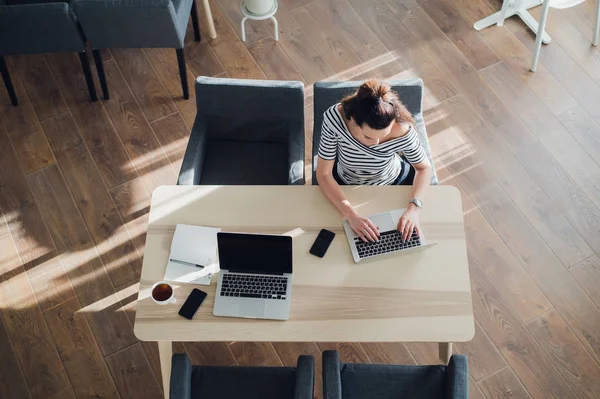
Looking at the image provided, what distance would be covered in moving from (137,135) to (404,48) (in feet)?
5.59

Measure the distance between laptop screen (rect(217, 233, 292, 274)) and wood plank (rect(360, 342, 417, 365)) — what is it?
888mm

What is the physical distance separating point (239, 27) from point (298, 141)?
4.97 ft

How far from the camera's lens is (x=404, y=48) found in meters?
4.29

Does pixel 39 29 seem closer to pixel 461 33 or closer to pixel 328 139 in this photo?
pixel 328 139

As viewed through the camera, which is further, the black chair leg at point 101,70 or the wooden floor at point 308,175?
the black chair leg at point 101,70

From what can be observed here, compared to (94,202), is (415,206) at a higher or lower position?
higher

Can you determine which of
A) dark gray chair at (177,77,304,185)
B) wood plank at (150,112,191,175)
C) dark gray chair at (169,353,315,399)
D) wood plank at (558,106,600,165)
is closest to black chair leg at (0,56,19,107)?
wood plank at (150,112,191,175)

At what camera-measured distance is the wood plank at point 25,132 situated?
388cm

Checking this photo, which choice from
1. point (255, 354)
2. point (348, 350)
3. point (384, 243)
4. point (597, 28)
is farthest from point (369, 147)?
point (597, 28)

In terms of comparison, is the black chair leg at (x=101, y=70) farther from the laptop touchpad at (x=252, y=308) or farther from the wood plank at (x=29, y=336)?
the laptop touchpad at (x=252, y=308)

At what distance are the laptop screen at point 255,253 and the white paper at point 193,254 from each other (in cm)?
7

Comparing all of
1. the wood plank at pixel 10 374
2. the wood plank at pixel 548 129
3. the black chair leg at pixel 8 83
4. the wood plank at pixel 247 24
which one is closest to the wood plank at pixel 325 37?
the wood plank at pixel 247 24

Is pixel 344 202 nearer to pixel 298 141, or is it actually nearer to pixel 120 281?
pixel 298 141

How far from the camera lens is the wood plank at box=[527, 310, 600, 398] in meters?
3.16
